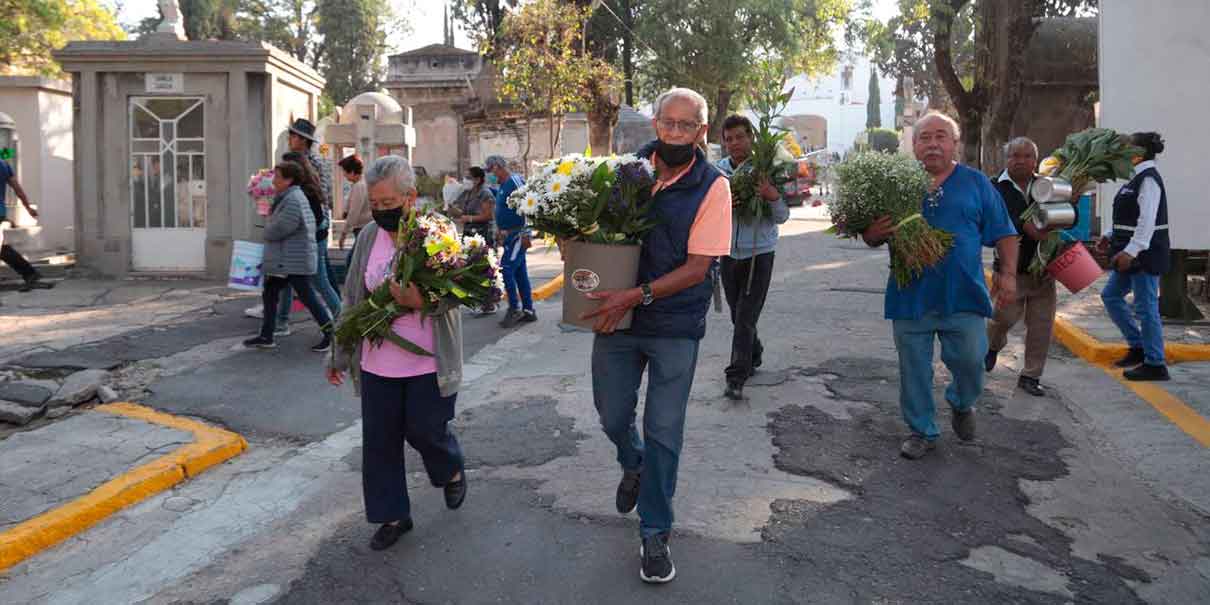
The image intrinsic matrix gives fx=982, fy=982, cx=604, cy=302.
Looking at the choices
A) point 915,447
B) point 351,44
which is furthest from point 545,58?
point 351,44

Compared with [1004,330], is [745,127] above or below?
above

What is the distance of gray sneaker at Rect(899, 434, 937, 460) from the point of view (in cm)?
551

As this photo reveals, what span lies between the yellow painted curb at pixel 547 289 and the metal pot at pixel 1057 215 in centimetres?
687

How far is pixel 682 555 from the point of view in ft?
13.7

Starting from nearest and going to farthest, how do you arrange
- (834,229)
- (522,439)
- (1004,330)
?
(834,229) < (522,439) < (1004,330)

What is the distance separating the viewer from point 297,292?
872 centimetres

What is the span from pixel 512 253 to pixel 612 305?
640cm

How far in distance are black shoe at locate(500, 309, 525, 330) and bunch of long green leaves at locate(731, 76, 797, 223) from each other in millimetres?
4130

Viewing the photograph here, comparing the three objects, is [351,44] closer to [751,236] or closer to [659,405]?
[751,236]

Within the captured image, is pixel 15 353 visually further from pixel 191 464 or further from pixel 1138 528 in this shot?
pixel 1138 528

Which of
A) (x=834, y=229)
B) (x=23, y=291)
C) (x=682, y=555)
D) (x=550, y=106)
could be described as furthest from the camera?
(x=550, y=106)

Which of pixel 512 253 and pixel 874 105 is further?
pixel 874 105

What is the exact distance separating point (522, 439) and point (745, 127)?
2520 millimetres

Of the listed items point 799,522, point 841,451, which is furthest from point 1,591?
point 841,451
